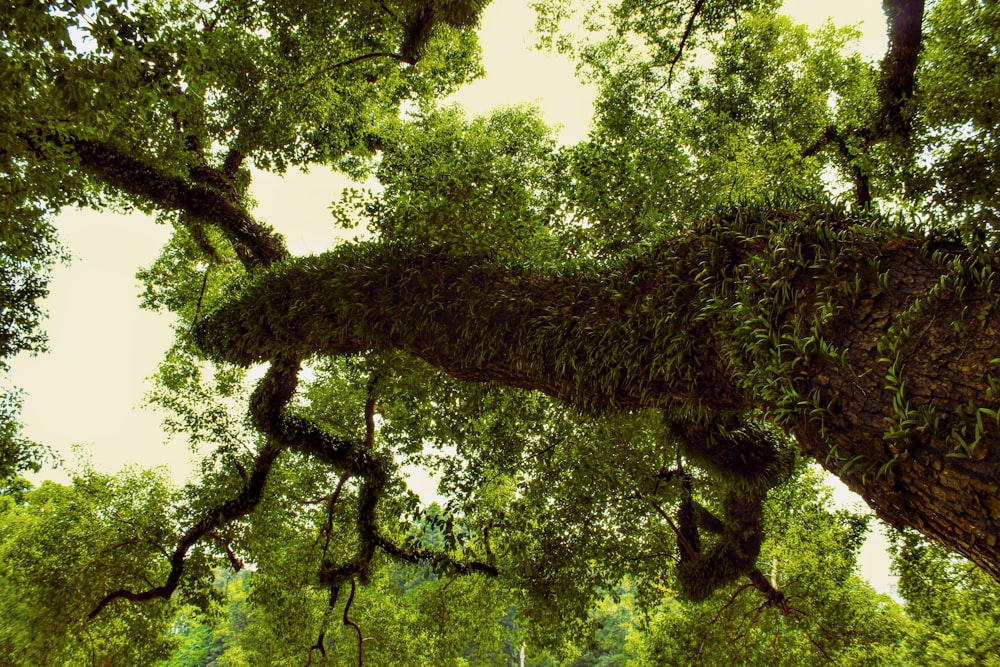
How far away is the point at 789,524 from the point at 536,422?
499cm

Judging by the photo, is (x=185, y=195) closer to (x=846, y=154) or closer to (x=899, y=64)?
(x=846, y=154)

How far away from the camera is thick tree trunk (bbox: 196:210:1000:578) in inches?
86.4

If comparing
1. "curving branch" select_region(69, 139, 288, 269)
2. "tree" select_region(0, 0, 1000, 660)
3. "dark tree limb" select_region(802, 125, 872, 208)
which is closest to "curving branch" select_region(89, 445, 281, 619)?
"tree" select_region(0, 0, 1000, 660)

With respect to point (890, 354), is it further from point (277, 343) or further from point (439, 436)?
point (439, 436)

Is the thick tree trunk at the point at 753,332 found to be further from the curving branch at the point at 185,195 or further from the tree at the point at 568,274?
the curving branch at the point at 185,195

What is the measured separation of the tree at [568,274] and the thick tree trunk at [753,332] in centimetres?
2

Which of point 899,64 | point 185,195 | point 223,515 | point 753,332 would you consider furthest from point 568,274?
point 223,515

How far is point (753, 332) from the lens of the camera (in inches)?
115

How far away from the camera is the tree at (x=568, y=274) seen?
2623 mm

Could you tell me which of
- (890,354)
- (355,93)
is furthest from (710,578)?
(355,93)

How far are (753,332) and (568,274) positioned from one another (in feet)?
5.40

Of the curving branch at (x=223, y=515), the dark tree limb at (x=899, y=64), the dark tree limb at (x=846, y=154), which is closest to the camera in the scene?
the dark tree limb at (x=899, y=64)

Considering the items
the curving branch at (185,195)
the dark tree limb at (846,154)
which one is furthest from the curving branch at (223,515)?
the dark tree limb at (846,154)

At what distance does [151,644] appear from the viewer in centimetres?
966
